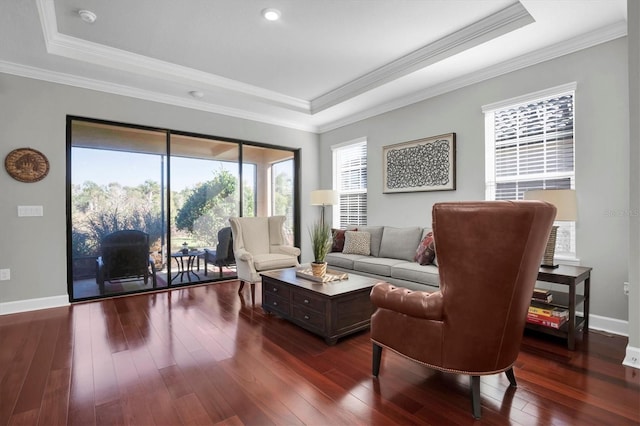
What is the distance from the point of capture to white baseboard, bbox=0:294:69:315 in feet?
11.7

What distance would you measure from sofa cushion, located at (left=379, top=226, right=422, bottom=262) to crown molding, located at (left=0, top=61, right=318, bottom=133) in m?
2.93

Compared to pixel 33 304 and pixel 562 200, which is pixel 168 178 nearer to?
pixel 33 304

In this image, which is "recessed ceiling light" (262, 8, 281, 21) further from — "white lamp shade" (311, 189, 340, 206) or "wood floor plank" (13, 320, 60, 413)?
"wood floor plank" (13, 320, 60, 413)

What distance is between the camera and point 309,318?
290 centimetres

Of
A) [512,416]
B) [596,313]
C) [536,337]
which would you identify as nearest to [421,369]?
[512,416]

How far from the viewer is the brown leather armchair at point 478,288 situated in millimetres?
1577

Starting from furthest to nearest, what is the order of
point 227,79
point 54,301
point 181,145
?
1. point 181,145
2. point 227,79
3. point 54,301

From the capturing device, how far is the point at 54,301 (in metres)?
3.84

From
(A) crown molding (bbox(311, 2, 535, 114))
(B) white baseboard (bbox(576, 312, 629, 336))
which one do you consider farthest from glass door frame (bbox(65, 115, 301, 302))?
(B) white baseboard (bbox(576, 312, 629, 336))

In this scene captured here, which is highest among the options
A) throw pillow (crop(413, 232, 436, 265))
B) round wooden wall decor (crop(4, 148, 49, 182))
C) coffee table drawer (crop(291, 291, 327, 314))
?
round wooden wall decor (crop(4, 148, 49, 182))

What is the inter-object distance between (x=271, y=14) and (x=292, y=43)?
0.57m

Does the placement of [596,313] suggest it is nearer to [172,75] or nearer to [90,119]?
[172,75]

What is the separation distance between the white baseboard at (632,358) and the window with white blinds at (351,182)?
3.64 metres

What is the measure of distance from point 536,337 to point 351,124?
4.23m
